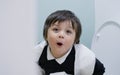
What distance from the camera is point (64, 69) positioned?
584 mm

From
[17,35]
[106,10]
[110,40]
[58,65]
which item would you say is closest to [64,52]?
[58,65]

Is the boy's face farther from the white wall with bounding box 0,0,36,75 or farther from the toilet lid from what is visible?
the toilet lid

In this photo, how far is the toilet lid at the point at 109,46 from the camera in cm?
97

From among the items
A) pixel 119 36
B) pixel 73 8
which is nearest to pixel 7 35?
pixel 119 36

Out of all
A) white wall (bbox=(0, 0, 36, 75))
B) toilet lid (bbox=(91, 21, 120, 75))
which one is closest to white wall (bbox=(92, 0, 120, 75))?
toilet lid (bbox=(91, 21, 120, 75))

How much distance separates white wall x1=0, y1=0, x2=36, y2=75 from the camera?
248mm

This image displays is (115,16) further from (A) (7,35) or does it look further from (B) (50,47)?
(A) (7,35)

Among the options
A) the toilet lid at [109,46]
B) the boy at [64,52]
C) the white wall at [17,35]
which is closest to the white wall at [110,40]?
the toilet lid at [109,46]

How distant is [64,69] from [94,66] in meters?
0.09

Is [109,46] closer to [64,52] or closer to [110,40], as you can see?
[110,40]

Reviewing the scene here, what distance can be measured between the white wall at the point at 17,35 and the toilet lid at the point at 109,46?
2.47 feet

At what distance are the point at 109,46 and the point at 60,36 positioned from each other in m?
0.53

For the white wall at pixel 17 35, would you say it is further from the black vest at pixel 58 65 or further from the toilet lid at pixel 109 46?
the toilet lid at pixel 109 46

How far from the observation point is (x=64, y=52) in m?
0.58
